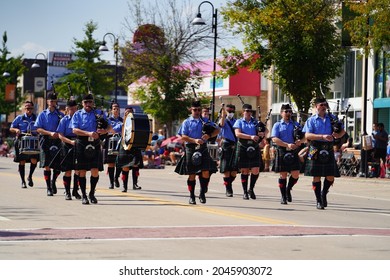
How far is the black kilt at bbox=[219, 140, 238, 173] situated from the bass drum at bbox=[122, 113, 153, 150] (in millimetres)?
1642

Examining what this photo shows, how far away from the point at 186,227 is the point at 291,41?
78.6ft

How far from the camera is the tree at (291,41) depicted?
37250 millimetres

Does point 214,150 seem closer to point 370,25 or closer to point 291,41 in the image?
point 370,25

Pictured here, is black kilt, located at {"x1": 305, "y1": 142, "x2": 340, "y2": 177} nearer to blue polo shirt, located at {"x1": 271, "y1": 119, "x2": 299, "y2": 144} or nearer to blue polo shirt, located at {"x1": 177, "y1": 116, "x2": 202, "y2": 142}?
blue polo shirt, located at {"x1": 271, "y1": 119, "x2": 299, "y2": 144}

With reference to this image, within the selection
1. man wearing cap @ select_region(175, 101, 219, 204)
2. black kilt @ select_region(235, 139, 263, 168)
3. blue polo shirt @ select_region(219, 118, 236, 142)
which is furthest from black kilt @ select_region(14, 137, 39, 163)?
man wearing cap @ select_region(175, 101, 219, 204)

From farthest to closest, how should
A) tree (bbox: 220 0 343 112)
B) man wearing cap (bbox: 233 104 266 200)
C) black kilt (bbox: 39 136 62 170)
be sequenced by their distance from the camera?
tree (bbox: 220 0 343 112), black kilt (bbox: 39 136 62 170), man wearing cap (bbox: 233 104 266 200)

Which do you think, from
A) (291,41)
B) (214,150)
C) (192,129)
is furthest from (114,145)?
(291,41)

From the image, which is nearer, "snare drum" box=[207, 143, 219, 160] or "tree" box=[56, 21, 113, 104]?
"snare drum" box=[207, 143, 219, 160]

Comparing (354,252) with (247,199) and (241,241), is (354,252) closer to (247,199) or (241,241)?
(241,241)

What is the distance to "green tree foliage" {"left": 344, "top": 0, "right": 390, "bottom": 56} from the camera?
31453 mm

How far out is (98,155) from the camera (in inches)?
749

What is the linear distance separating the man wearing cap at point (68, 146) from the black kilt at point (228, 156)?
3396 mm

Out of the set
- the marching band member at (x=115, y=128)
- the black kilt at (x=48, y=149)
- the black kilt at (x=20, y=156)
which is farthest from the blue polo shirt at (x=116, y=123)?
the black kilt at (x=48, y=149)

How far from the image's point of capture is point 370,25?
1288 inches
